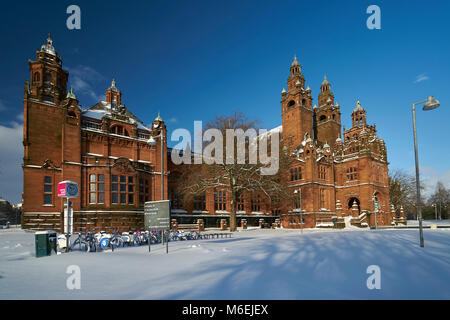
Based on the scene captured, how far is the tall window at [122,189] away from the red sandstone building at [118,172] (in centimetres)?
11

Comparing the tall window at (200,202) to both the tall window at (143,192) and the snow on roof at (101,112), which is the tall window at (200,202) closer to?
the tall window at (143,192)

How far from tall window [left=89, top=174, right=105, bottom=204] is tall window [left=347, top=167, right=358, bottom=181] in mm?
44106

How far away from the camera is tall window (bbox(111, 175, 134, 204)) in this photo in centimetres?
2983

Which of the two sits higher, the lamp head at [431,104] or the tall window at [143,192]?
the lamp head at [431,104]

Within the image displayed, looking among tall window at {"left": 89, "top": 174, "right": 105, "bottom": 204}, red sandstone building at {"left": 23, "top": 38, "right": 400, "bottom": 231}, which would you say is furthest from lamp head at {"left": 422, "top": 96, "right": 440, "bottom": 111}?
tall window at {"left": 89, "top": 174, "right": 105, "bottom": 204}

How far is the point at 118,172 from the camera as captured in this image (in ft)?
98.7

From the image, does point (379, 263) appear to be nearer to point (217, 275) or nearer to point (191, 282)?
point (217, 275)

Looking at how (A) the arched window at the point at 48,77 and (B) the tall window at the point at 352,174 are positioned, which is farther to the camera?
(B) the tall window at the point at 352,174

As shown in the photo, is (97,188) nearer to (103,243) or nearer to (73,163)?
(73,163)

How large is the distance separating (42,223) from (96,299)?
26779 millimetres

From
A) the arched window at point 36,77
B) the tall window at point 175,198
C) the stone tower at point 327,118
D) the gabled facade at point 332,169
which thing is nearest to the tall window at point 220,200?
the tall window at point 175,198

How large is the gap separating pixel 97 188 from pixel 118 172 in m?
2.76

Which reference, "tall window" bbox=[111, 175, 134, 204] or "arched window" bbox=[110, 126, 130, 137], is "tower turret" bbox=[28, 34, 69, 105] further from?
"tall window" bbox=[111, 175, 134, 204]

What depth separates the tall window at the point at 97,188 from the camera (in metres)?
29.0
